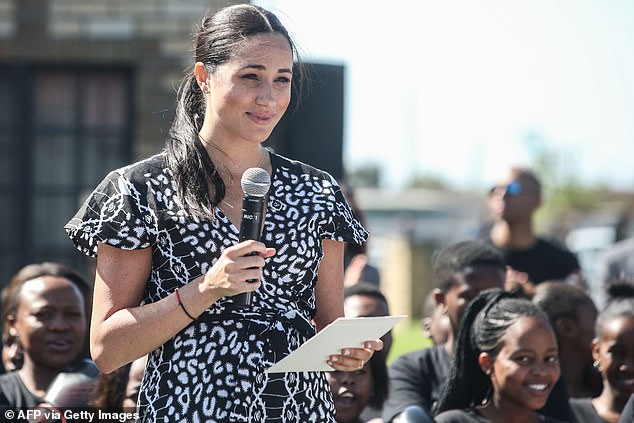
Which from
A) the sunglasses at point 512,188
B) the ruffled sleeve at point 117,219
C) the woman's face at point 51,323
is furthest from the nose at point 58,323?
the sunglasses at point 512,188

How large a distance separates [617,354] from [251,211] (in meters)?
2.99

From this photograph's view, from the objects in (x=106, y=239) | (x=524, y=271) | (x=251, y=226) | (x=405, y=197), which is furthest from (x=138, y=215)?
(x=405, y=197)

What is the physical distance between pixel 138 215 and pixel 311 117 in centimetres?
337

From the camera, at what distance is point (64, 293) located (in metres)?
4.79

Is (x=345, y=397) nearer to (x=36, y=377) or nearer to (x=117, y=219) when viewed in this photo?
(x=36, y=377)

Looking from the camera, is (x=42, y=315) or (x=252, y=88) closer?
(x=252, y=88)

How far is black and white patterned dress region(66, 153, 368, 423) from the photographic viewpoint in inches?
103

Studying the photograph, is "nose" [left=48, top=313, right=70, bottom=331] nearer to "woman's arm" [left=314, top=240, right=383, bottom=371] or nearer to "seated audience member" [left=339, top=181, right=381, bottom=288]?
"woman's arm" [left=314, top=240, right=383, bottom=371]

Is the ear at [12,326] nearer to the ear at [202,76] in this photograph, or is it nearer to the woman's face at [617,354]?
the ear at [202,76]

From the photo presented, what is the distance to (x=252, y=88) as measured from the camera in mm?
2697

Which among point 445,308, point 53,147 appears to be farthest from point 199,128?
point 53,147

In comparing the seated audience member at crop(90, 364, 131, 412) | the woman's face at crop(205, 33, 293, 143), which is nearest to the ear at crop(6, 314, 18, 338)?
the seated audience member at crop(90, 364, 131, 412)

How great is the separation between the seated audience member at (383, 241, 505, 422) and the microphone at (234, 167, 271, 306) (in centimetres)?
221

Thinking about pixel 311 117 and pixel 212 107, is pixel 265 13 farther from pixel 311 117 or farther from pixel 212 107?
pixel 311 117
